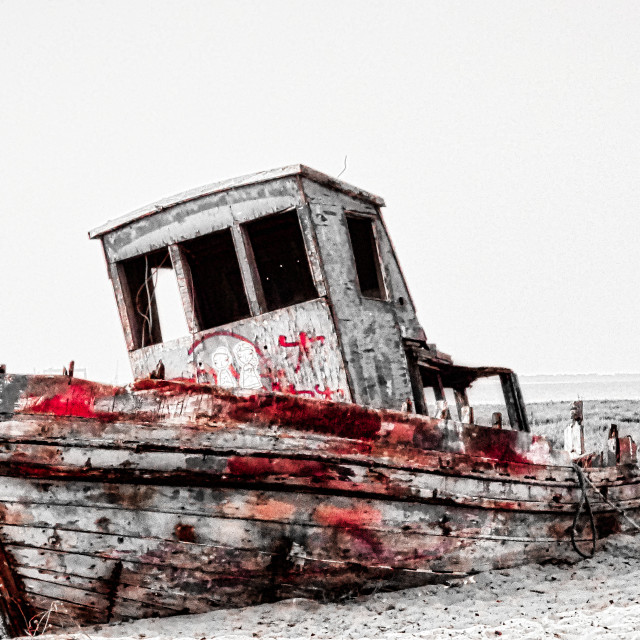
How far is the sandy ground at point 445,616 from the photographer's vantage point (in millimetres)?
3551

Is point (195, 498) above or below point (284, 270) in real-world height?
below

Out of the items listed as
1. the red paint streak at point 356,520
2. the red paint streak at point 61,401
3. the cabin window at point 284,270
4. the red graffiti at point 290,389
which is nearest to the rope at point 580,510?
the red paint streak at point 356,520

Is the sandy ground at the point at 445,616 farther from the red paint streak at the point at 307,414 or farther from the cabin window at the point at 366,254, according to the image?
the cabin window at the point at 366,254

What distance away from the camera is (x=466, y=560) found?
14.4ft

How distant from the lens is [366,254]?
5.90m

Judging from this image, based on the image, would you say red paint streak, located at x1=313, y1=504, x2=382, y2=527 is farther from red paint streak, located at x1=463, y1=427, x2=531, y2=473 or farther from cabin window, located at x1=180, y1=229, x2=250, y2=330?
cabin window, located at x1=180, y1=229, x2=250, y2=330

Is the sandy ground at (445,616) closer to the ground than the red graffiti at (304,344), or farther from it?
closer to the ground

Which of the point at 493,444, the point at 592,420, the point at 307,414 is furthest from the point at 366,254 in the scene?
the point at 592,420

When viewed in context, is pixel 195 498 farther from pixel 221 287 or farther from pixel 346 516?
pixel 221 287

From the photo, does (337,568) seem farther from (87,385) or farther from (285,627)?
(87,385)

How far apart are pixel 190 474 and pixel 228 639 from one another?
844 mm

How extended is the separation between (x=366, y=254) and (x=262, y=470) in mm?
2726

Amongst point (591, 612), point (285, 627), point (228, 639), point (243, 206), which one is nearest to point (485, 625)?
point (591, 612)

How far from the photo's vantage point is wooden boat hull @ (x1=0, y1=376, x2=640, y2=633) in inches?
140
